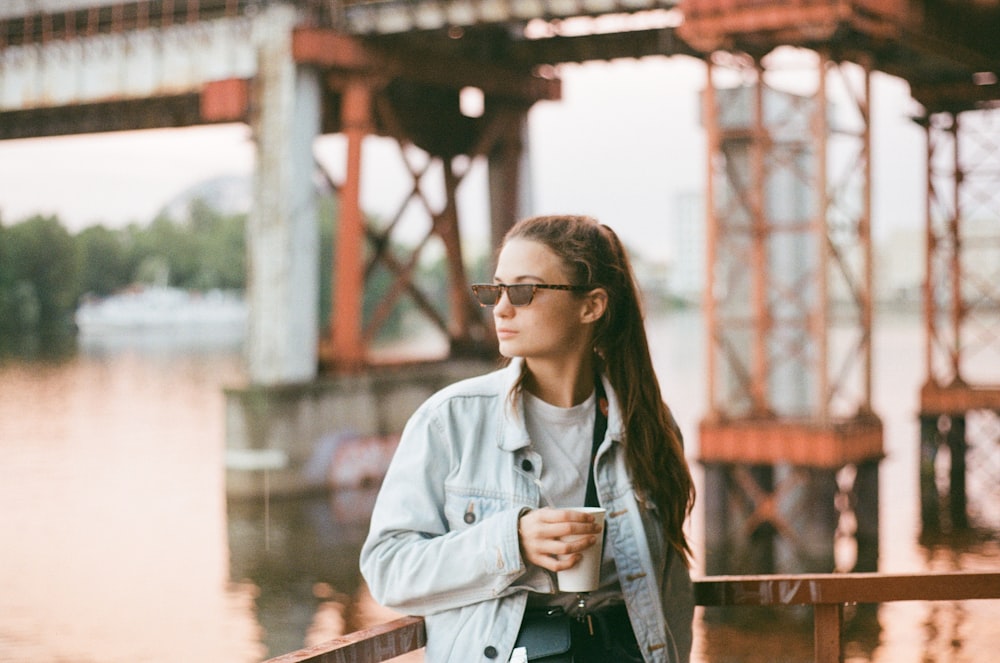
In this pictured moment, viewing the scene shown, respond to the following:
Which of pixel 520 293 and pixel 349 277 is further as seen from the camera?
pixel 349 277

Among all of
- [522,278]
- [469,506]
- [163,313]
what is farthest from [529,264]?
[163,313]

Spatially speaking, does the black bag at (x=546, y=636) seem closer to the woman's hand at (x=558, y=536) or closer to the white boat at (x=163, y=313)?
the woman's hand at (x=558, y=536)

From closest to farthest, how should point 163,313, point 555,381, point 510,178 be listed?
point 555,381 < point 510,178 < point 163,313

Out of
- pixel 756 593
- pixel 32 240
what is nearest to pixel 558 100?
pixel 756 593

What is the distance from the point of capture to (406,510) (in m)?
3.02

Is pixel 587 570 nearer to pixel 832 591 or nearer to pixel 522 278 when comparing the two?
pixel 522 278

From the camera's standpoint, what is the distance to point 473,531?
2990 millimetres

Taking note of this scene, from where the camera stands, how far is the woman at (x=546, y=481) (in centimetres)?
300

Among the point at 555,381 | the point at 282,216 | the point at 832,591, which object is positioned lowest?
the point at 832,591

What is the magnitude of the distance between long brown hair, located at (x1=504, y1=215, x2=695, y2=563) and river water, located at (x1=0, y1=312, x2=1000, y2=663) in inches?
160

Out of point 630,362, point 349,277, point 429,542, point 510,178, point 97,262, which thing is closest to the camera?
point 429,542

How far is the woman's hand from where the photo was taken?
9.46ft

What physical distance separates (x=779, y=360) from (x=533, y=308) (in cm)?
1428

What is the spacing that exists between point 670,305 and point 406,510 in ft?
356
